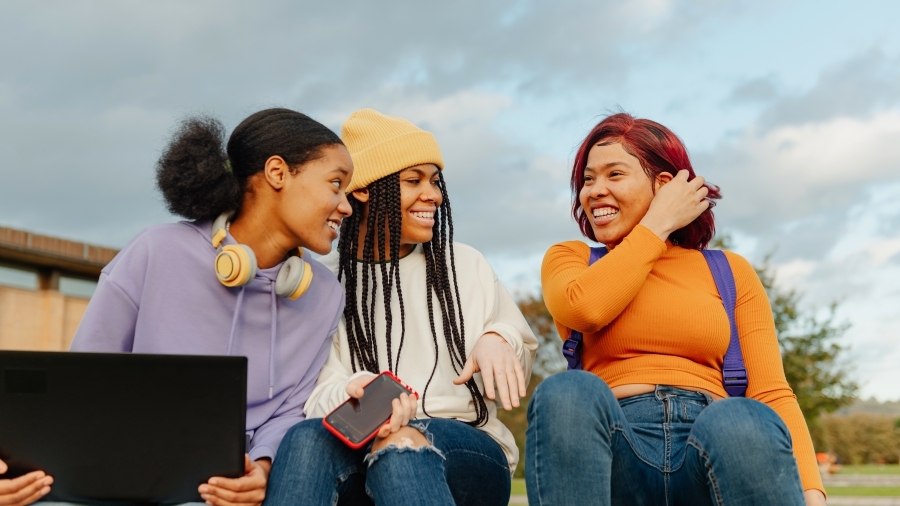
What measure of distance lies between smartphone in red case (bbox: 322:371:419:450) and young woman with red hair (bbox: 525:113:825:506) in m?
0.43

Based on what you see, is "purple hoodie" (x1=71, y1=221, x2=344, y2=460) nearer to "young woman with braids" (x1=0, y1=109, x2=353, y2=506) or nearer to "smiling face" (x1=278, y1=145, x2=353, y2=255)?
"young woman with braids" (x1=0, y1=109, x2=353, y2=506)

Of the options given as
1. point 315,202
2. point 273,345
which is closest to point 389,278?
point 315,202

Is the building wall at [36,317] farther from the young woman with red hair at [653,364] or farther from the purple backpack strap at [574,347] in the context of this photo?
the young woman with red hair at [653,364]

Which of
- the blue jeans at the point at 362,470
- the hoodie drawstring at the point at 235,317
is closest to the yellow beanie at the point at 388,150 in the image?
the hoodie drawstring at the point at 235,317

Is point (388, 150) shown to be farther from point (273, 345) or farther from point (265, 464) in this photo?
→ point (265, 464)

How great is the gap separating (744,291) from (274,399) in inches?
70.8

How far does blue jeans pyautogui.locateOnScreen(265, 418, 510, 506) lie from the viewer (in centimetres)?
240

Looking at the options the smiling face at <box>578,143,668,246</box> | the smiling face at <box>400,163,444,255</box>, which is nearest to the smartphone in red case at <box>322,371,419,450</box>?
the smiling face at <box>400,163,444,255</box>

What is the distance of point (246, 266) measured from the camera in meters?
2.86

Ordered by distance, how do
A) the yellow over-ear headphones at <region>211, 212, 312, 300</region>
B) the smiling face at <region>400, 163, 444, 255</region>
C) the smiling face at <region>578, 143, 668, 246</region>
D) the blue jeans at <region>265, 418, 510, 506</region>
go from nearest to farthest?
1. the blue jeans at <region>265, 418, 510, 506</region>
2. the yellow over-ear headphones at <region>211, 212, 312, 300</region>
3. the smiling face at <region>578, 143, 668, 246</region>
4. the smiling face at <region>400, 163, 444, 255</region>

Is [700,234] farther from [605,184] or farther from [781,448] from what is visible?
[781,448]

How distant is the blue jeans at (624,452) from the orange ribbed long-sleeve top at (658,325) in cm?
46

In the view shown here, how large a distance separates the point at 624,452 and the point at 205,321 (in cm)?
149

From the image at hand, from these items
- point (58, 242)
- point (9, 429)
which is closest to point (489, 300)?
point (9, 429)
